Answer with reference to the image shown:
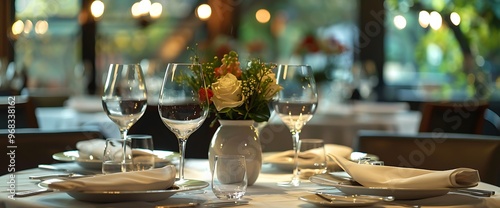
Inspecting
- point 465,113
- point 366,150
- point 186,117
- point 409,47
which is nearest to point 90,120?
point 465,113

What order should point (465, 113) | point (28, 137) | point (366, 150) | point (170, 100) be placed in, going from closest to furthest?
point (170, 100) < point (28, 137) < point (366, 150) < point (465, 113)

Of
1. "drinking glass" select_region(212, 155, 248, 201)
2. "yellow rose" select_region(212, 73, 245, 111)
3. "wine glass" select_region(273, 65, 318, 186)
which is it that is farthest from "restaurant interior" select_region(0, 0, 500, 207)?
"drinking glass" select_region(212, 155, 248, 201)

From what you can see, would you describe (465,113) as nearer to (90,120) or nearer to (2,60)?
(90,120)

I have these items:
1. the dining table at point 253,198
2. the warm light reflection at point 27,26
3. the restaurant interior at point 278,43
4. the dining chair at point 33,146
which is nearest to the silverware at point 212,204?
the dining table at point 253,198

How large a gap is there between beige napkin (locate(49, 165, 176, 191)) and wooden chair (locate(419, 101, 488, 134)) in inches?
110

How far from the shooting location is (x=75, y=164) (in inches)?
106

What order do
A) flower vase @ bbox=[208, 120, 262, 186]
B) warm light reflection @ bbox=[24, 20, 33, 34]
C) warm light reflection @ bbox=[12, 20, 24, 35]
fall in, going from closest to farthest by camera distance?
flower vase @ bbox=[208, 120, 262, 186] < warm light reflection @ bbox=[12, 20, 24, 35] < warm light reflection @ bbox=[24, 20, 33, 34]

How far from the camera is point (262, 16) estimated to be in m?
10.8

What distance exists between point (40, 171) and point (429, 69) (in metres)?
7.63

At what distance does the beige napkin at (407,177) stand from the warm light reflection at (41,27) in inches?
324

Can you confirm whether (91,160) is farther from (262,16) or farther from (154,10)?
(262,16)

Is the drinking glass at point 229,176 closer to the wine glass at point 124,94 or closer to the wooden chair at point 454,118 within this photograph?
the wine glass at point 124,94

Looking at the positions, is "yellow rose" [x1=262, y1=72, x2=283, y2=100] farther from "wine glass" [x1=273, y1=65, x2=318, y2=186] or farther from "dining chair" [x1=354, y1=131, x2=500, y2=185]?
"dining chair" [x1=354, y1=131, x2=500, y2=185]

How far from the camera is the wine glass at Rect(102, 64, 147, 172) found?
2.33 meters
